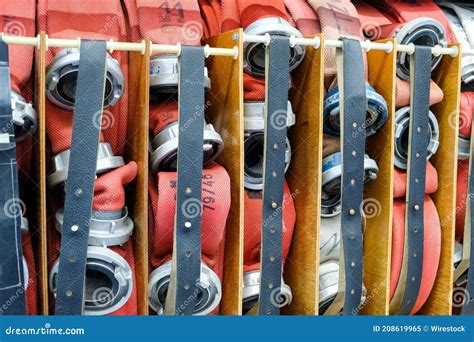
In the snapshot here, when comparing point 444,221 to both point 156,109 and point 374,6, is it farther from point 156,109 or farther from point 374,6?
point 156,109

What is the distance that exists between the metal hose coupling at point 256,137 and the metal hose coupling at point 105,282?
0.41 metres

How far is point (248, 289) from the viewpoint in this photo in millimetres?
1960

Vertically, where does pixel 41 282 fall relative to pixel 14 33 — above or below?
below

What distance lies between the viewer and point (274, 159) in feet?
6.05

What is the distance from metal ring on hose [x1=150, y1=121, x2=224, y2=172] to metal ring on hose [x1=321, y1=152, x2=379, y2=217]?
0.29 meters

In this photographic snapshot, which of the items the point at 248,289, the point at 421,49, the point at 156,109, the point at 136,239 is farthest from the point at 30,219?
the point at 421,49

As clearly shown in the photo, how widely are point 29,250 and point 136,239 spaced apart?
250 mm

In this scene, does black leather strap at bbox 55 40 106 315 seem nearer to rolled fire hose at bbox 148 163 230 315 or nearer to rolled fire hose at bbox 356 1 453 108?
rolled fire hose at bbox 148 163 230 315

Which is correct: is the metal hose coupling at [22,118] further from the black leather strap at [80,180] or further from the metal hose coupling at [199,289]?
the metal hose coupling at [199,289]

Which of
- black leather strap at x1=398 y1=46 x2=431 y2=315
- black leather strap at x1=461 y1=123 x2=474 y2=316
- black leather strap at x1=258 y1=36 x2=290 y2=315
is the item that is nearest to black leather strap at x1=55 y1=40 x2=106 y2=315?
black leather strap at x1=258 y1=36 x2=290 y2=315

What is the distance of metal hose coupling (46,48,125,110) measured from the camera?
173 cm

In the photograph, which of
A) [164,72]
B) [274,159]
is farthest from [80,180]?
[274,159]

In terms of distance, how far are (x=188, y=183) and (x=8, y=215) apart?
1.30ft

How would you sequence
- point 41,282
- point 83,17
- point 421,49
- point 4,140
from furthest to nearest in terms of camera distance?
point 421,49 < point 83,17 < point 41,282 < point 4,140
